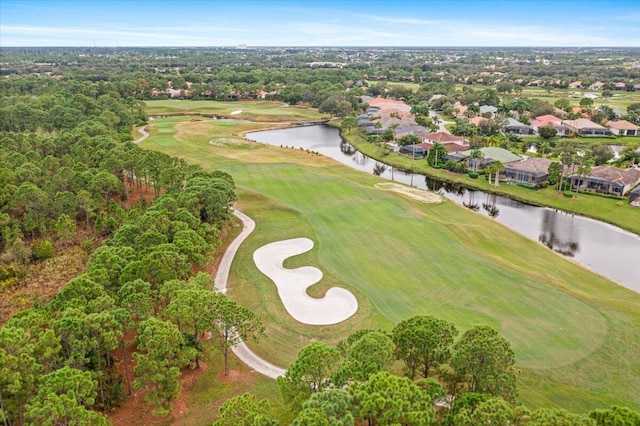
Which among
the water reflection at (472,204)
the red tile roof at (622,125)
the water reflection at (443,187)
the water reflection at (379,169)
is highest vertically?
the red tile roof at (622,125)

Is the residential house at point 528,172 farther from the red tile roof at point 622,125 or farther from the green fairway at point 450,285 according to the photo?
the red tile roof at point 622,125

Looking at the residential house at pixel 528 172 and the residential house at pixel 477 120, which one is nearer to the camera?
the residential house at pixel 528 172

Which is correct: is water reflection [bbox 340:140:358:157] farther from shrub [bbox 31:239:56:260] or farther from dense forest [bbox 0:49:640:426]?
shrub [bbox 31:239:56:260]

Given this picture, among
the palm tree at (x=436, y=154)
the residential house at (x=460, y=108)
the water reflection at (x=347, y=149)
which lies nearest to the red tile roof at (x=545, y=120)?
the residential house at (x=460, y=108)

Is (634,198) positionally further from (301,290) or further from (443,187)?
(301,290)

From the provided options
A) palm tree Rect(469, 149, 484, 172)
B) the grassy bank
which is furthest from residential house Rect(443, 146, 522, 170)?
the grassy bank

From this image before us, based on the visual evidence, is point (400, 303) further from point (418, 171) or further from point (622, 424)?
point (418, 171)
